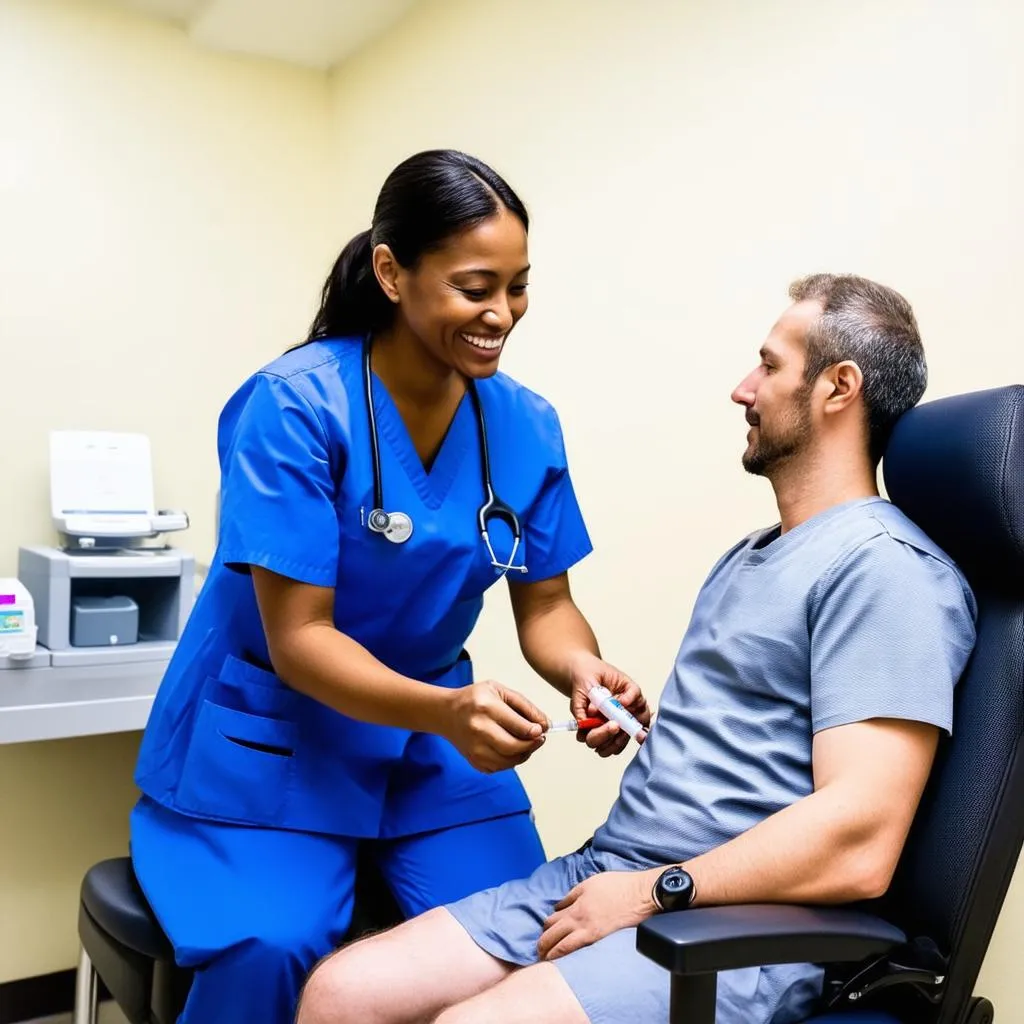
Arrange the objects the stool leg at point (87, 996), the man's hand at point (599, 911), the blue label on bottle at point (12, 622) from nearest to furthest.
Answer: the man's hand at point (599, 911) < the stool leg at point (87, 996) < the blue label on bottle at point (12, 622)

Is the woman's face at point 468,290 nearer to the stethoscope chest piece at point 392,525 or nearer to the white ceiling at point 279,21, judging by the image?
the stethoscope chest piece at point 392,525

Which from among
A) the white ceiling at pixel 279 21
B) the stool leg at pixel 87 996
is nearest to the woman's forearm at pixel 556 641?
the stool leg at pixel 87 996

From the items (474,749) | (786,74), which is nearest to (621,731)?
(474,749)

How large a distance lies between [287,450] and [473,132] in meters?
1.51

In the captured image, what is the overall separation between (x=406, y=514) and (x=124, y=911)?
2.02 feet

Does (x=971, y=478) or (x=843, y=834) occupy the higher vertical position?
(x=971, y=478)

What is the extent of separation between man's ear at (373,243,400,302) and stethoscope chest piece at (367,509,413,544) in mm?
284

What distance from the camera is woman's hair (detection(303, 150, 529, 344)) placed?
4.55 feet

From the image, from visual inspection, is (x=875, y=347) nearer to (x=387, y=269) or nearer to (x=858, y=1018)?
(x=387, y=269)

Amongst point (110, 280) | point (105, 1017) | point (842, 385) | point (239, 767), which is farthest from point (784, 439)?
point (105, 1017)

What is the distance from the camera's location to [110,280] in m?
2.85

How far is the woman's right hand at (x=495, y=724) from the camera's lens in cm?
122

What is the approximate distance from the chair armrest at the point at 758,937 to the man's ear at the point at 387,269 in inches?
33.6

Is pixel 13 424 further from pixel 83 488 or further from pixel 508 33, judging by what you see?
pixel 508 33
